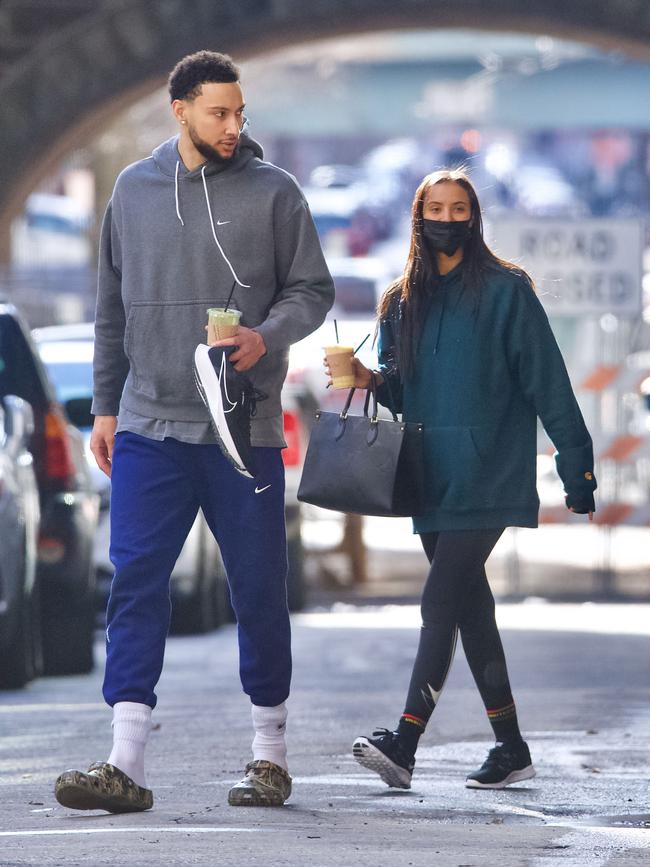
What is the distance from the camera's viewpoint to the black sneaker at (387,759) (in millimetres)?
6867

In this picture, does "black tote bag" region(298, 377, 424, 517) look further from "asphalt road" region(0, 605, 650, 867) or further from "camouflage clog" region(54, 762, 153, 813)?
"camouflage clog" region(54, 762, 153, 813)

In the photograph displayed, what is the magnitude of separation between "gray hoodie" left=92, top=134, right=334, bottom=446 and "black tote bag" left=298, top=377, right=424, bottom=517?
1.25 ft

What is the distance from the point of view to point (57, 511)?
11.4 metres

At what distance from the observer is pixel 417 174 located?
6756cm

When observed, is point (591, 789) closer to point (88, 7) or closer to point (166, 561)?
point (166, 561)

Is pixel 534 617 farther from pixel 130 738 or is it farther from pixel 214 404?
pixel 214 404

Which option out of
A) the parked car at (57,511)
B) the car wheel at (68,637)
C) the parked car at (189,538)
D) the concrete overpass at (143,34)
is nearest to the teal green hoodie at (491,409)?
the parked car at (57,511)

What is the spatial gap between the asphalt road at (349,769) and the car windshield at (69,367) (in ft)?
6.66

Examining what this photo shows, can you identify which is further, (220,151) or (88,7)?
(88,7)

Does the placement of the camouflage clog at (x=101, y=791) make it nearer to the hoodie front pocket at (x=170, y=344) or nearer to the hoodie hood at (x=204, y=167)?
the hoodie front pocket at (x=170, y=344)

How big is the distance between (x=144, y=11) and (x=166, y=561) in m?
21.1

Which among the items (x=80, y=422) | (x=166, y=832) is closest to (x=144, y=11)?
(x=80, y=422)

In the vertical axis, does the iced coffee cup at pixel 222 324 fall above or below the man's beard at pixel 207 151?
below

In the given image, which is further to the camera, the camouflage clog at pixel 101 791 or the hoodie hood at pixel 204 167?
the hoodie hood at pixel 204 167
